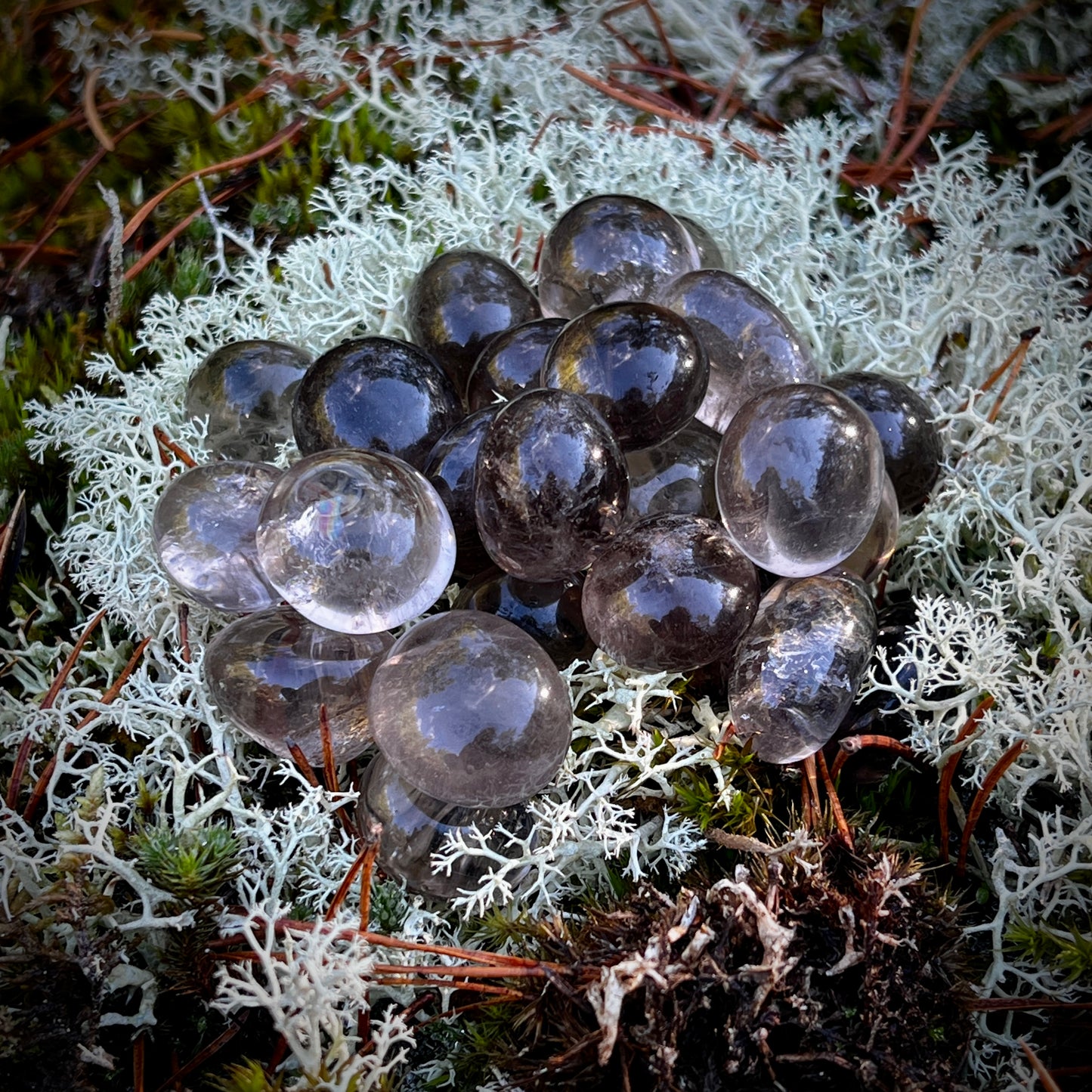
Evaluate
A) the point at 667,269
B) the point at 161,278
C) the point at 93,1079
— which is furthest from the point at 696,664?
the point at 161,278

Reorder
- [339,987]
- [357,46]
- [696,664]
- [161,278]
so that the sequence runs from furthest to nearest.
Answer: [357,46], [161,278], [696,664], [339,987]

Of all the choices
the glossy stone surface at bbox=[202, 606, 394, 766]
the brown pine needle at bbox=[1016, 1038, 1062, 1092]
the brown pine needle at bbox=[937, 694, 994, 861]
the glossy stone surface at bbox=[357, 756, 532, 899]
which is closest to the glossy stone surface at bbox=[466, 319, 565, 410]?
the glossy stone surface at bbox=[202, 606, 394, 766]

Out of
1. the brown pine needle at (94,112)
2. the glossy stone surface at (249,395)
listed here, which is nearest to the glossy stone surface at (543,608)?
the glossy stone surface at (249,395)

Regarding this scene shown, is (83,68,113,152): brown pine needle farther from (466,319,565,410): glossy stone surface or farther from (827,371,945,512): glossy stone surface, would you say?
(827,371,945,512): glossy stone surface

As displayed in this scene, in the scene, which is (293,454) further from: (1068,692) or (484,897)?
(1068,692)

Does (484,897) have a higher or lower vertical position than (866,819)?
lower

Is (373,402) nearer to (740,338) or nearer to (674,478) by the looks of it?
(674,478)
